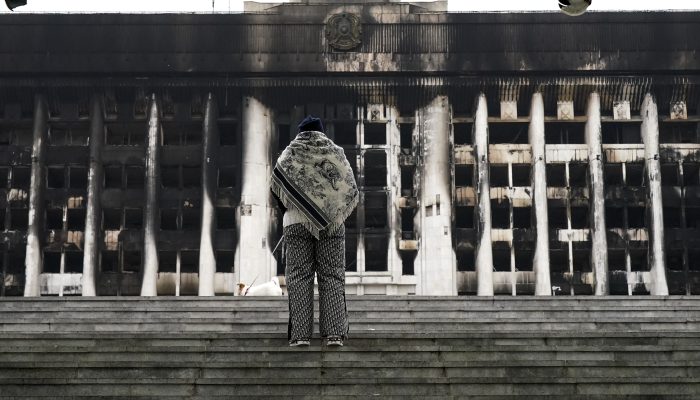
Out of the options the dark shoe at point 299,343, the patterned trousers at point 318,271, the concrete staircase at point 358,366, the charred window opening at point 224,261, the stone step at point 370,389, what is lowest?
the stone step at point 370,389

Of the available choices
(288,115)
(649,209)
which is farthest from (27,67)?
(649,209)

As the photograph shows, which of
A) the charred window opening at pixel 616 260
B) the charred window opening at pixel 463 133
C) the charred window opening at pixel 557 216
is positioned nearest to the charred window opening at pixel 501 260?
the charred window opening at pixel 557 216

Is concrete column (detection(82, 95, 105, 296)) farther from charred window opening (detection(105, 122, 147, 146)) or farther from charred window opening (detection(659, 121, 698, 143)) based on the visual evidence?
charred window opening (detection(659, 121, 698, 143))

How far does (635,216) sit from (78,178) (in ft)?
88.2

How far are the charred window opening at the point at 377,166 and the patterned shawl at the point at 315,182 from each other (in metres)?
49.1

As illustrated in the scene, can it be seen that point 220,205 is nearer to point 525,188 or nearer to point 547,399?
point 525,188

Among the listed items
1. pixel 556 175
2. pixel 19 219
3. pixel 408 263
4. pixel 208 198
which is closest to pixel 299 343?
pixel 208 198

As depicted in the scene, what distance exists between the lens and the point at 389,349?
12.5 metres

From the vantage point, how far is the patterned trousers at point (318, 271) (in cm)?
1294

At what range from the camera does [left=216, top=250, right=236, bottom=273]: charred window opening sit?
6222 cm

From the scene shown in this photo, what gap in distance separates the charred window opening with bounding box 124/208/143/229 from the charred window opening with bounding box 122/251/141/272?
1.38 metres

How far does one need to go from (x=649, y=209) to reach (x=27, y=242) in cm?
2930

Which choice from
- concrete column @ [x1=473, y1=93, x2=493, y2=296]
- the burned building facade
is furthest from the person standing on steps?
concrete column @ [x1=473, y1=93, x2=493, y2=296]

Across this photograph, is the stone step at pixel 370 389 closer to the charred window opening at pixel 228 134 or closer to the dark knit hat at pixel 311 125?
the dark knit hat at pixel 311 125
